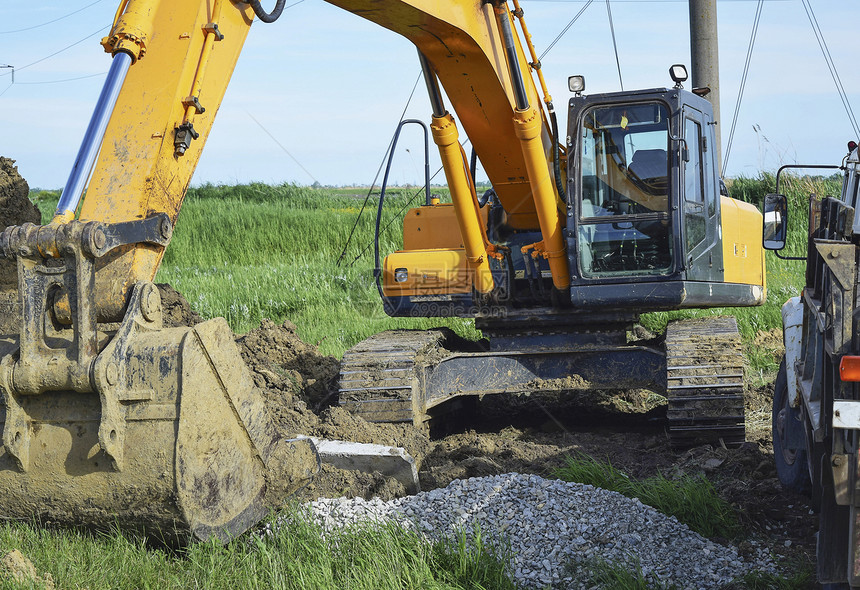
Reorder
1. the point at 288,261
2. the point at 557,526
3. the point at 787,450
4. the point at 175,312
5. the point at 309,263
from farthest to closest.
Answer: the point at 288,261 < the point at 309,263 < the point at 175,312 < the point at 787,450 < the point at 557,526

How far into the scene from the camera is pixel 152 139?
12.4 feet

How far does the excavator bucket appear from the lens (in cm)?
348

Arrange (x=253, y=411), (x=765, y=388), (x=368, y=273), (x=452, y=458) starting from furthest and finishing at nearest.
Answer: (x=368, y=273) → (x=765, y=388) → (x=452, y=458) → (x=253, y=411)

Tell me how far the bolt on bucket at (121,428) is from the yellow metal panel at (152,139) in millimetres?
151

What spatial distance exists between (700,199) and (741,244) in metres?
0.99

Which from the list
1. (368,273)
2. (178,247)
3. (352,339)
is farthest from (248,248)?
(352,339)

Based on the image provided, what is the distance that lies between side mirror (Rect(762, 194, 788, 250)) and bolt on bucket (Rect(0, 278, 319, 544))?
349 centimetres

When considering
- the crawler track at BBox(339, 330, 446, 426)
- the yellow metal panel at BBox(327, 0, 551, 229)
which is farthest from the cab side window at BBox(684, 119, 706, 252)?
the crawler track at BBox(339, 330, 446, 426)

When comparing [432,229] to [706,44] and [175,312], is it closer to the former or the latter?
[175,312]

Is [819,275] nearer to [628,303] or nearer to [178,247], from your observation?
[628,303]

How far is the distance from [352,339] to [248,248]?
8664 millimetres

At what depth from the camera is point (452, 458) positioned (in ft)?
19.6

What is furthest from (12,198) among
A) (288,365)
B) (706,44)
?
(706,44)

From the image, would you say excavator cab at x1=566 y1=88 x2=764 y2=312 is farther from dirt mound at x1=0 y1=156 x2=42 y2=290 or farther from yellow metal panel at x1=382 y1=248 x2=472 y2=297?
dirt mound at x1=0 y1=156 x2=42 y2=290
